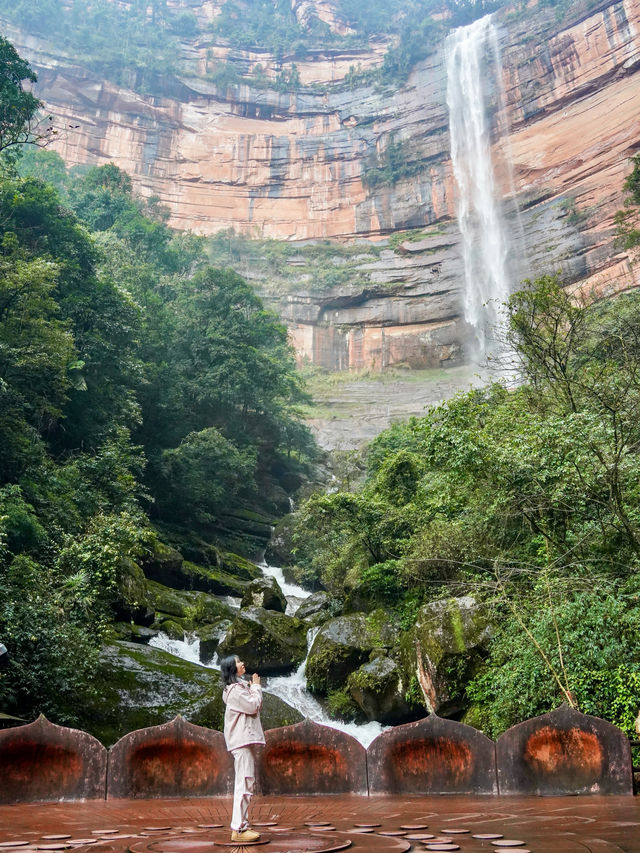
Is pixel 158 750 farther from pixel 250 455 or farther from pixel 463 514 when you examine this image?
pixel 250 455

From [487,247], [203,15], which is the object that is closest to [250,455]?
[487,247]

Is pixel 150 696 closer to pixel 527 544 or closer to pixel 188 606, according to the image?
pixel 188 606

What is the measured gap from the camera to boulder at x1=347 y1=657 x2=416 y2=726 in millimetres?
11445

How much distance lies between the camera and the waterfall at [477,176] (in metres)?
42.4

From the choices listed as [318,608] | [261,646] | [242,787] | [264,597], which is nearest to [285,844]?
[242,787]

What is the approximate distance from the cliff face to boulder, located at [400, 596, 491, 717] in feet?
91.4

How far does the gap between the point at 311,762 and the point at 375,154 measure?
51.8 m

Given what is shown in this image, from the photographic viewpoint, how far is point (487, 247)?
4400 cm

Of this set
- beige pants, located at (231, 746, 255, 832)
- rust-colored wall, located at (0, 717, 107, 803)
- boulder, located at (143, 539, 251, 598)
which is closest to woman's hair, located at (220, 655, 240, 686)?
beige pants, located at (231, 746, 255, 832)

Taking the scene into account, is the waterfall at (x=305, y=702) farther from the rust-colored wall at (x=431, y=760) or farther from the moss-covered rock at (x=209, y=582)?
the rust-colored wall at (x=431, y=760)

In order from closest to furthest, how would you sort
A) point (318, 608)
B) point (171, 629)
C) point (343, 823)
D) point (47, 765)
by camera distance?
→ point (343, 823), point (47, 765), point (171, 629), point (318, 608)

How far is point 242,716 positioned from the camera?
463 cm

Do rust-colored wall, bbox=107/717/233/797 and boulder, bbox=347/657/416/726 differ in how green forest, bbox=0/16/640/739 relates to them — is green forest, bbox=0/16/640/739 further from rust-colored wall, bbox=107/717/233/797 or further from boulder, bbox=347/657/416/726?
rust-colored wall, bbox=107/717/233/797

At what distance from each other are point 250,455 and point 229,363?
11.5ft
